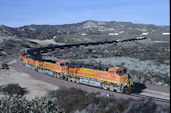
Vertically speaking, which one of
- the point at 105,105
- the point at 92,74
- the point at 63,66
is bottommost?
the point at 105,105

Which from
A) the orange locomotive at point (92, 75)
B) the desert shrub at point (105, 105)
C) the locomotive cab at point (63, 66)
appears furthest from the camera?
the locomotive cab at point (63, 66)

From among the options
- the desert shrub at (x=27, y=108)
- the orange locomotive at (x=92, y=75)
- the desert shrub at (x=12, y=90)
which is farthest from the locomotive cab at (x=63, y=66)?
the desert shrub at (x=27, y=108)

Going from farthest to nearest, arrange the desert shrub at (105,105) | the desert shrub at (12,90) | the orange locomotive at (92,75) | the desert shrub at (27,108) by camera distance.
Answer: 1. the desert shrub at (12,90)
2. the orange locomotive at (92,75)
3. the desert shrub at (105,105)
4. the desert shrub at (27,108)

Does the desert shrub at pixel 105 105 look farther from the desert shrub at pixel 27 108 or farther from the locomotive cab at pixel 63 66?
the locomotive cab at pixel 63 66

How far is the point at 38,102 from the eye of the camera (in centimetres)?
1830

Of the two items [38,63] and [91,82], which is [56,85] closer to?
[91,82]

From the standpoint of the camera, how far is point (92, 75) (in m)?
30.4

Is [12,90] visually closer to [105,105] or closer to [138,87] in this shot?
[105,105]

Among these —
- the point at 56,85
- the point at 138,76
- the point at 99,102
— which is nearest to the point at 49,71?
the point at 56,85

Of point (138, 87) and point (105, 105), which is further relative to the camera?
point (138, 87)

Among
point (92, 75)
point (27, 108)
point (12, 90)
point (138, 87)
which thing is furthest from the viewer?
point (92, 75)

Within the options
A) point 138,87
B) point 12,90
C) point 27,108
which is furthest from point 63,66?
point 27,108

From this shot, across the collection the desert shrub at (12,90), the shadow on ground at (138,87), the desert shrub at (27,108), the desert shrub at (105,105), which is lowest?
the shadow on ground at (138,87)

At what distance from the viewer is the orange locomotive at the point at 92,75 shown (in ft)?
85.5
